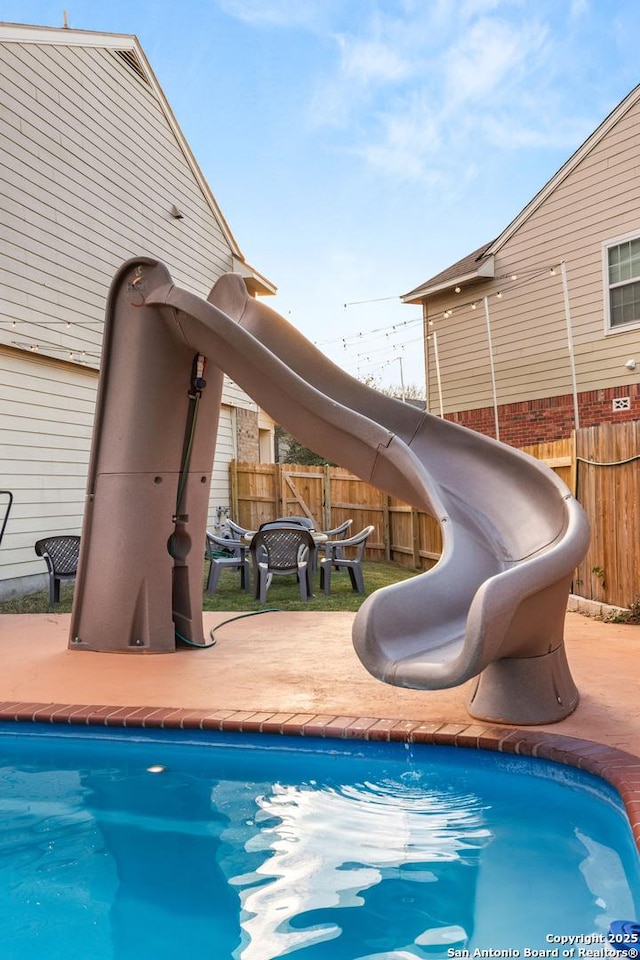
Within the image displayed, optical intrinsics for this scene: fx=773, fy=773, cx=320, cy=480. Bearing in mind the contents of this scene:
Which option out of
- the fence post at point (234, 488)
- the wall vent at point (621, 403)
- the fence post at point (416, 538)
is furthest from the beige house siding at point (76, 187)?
the wall vent at point (621, 403)

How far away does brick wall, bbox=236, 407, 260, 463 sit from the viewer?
16172mm

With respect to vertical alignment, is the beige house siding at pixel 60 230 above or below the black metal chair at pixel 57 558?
above

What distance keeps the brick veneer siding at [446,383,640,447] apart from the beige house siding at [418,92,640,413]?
13 centimetres

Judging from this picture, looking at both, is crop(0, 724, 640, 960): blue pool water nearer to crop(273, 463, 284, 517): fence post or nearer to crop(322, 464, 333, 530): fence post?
crop(273, 463, 284, 517): fence post

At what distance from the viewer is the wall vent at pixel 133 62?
12.4 meters

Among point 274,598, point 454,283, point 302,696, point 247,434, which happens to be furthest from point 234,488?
point 302,696

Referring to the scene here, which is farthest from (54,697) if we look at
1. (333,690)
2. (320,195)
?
(320,195)

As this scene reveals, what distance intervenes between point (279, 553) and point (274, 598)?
0.72 metres

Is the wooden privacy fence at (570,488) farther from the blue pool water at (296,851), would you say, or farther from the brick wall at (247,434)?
the blue pool water at (296,851)

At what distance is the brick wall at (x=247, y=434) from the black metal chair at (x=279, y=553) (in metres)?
7.37

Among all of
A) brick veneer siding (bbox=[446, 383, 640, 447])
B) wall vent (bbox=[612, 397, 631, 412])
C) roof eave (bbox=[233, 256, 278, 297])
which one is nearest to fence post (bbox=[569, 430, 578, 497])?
brick veneer siding (bbox=[446, 383, 640, 447])

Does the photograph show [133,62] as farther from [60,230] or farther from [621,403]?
[621,403]

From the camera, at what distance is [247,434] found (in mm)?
16578

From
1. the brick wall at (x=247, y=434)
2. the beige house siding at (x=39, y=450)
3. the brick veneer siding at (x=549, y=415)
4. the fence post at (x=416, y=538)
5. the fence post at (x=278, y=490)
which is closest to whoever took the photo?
the beige house siding at (x=39, y=450)
